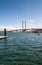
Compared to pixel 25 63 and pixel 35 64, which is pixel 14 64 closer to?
pixel 25 63

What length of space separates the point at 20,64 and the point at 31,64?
51.9 inches

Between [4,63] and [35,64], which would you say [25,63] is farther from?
[4,63]

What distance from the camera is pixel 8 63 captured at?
1440 cm

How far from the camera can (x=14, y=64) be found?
13969 millimetres

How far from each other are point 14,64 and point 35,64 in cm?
251

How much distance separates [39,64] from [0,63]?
4.76 meters

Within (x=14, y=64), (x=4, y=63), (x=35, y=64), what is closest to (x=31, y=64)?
(x=35, y=64)

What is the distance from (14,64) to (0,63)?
1.83 m

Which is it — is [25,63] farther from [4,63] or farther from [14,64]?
[4,63]

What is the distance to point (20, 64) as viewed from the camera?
45.8ft

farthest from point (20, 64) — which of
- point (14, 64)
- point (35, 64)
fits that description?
point (35, 64)

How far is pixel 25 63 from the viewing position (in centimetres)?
1441

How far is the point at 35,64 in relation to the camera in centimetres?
1406

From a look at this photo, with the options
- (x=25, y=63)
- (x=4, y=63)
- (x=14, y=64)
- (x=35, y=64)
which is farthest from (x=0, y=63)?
(x=35, y=64)
